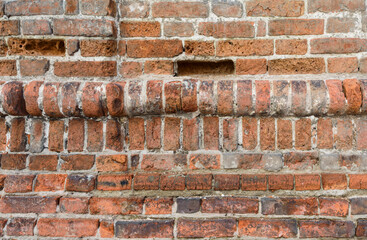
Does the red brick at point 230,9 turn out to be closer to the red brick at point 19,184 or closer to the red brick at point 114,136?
the red brick at point 114,136

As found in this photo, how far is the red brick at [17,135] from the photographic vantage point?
1.43 metres

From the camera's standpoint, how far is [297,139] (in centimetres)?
141

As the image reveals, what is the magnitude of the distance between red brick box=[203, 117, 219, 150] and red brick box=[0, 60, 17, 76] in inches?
40.0

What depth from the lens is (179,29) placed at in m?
1.47

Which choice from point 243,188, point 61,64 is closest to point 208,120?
point 243,188

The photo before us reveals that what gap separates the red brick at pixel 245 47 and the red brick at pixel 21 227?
1.30 m

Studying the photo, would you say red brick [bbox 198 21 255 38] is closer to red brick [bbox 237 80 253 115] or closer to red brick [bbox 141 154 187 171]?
red brick [bbox 237 80 253 115]

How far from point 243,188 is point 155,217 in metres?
0.47

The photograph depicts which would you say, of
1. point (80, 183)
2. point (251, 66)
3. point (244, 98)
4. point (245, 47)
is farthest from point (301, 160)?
point (80, 183)

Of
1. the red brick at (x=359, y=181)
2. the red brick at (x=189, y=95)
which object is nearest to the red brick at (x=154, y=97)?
the red brick at (x=189, y=95)

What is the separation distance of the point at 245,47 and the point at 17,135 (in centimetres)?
126

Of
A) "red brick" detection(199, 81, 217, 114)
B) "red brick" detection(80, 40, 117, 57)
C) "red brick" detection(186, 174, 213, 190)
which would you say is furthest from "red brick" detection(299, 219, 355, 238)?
"red brick" detection(80, 40, 117, 57)

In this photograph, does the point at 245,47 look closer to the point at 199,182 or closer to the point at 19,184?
the point at 199,182

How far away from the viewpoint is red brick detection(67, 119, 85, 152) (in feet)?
4.67
